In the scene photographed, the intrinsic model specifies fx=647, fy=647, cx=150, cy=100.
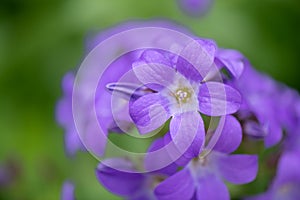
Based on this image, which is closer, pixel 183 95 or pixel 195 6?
pixel 183 95

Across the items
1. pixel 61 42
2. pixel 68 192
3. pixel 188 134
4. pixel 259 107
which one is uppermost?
pixel 188 134

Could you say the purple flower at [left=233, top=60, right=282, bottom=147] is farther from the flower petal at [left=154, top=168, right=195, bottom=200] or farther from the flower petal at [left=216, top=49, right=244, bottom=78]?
the flower petal at [left=154, top=168, right=195, bottom=200]

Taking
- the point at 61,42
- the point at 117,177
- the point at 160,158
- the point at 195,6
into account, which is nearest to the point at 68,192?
the point at 117,177

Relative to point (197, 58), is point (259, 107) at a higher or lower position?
lower

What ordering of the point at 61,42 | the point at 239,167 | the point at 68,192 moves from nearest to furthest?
the point at 239,167 → the point at 68,192 → the point at 61,42

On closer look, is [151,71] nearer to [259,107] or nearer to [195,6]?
[259,107]

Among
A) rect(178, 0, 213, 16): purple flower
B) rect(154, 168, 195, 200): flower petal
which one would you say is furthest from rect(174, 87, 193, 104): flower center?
rect(178, 0, 213, 16): purple flower

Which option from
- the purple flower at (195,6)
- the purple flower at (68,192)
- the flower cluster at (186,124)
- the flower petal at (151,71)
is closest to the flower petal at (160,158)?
the flower cluster at (186,124)

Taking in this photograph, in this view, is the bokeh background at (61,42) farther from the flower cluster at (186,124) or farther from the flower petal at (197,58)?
the flower petal at (197,58)
